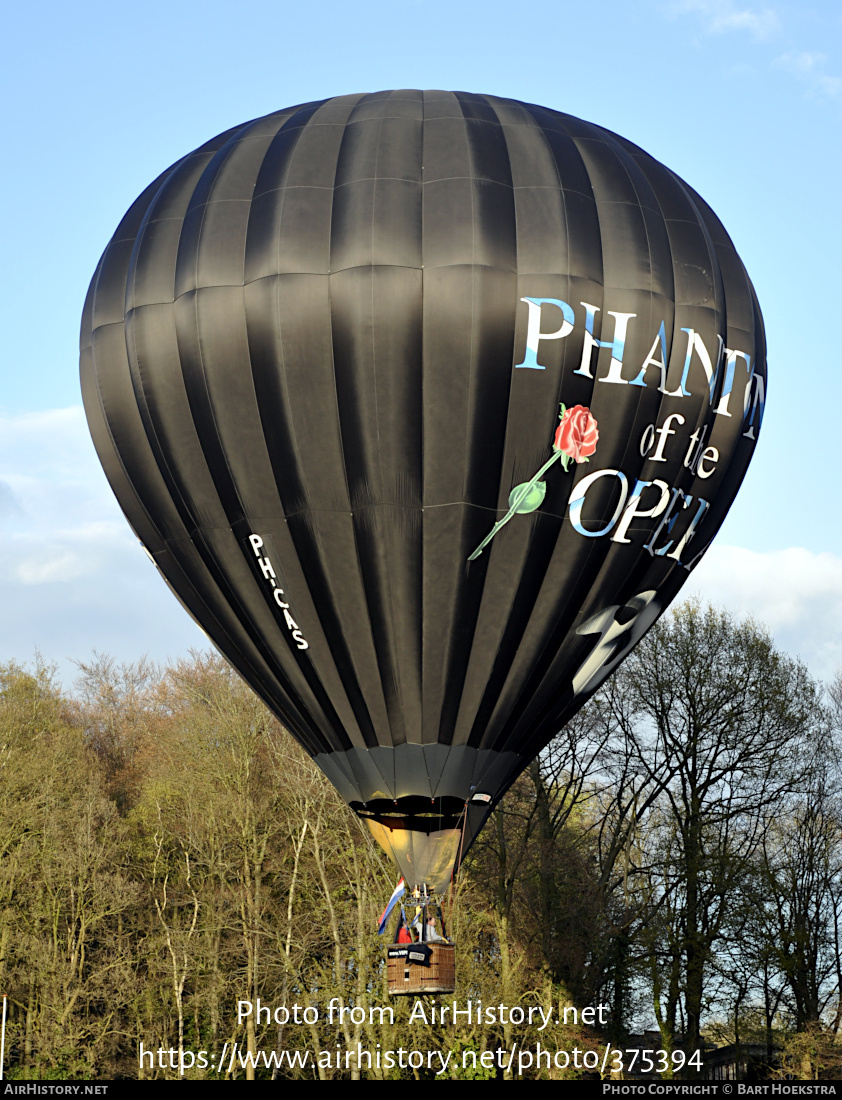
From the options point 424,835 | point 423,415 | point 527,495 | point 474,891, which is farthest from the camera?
point 474,891

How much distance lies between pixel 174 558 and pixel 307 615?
5.60 ft

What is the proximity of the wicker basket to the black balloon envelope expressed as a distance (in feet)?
2.95

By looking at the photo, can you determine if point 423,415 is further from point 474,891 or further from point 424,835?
point 474,891

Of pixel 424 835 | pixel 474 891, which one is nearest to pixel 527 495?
pixel 424 835

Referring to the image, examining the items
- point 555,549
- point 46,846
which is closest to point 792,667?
point 46,846

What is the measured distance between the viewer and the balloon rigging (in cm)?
1150

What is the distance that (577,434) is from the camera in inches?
462

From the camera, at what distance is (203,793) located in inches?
1117

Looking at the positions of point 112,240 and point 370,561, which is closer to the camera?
point 370,561

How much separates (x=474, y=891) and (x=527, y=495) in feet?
A: 53.6

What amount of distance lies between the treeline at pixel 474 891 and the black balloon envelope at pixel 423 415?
12.4m

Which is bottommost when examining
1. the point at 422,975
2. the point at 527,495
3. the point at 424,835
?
the point at 422,975
